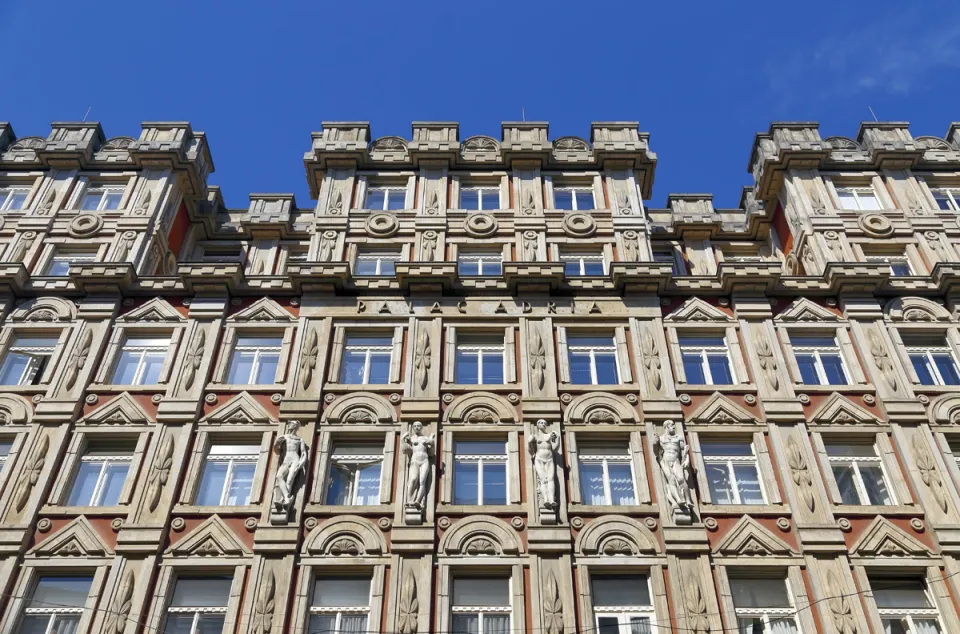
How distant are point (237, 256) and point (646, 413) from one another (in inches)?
786

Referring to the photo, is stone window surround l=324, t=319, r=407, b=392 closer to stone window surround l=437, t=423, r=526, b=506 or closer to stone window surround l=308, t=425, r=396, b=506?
stone window surround l=308, t=425, r=396, b=506

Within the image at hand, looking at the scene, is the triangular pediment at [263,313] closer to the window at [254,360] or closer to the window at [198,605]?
the window at [254,360]

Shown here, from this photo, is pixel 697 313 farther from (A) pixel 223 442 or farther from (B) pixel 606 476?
(A) pixel 223 442

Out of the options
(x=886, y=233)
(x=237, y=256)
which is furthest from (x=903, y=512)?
(x=237, y=256)

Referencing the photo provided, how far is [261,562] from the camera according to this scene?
26031mm

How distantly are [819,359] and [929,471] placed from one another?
5472mm

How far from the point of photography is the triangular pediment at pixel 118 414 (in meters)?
29.9

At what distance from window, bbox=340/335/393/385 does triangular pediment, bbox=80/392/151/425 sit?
6331 mm

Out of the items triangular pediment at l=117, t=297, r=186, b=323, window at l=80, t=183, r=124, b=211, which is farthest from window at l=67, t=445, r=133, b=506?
window at l=80, t=183, r=124, b=211

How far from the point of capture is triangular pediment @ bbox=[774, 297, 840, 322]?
3359cm

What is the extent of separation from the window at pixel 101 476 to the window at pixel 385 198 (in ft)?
47.6

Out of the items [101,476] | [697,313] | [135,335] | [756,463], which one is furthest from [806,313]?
[101,476]

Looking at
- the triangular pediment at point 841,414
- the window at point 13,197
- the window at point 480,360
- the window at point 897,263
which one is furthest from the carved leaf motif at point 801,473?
the window at point 13,197

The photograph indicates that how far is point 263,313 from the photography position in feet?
111
